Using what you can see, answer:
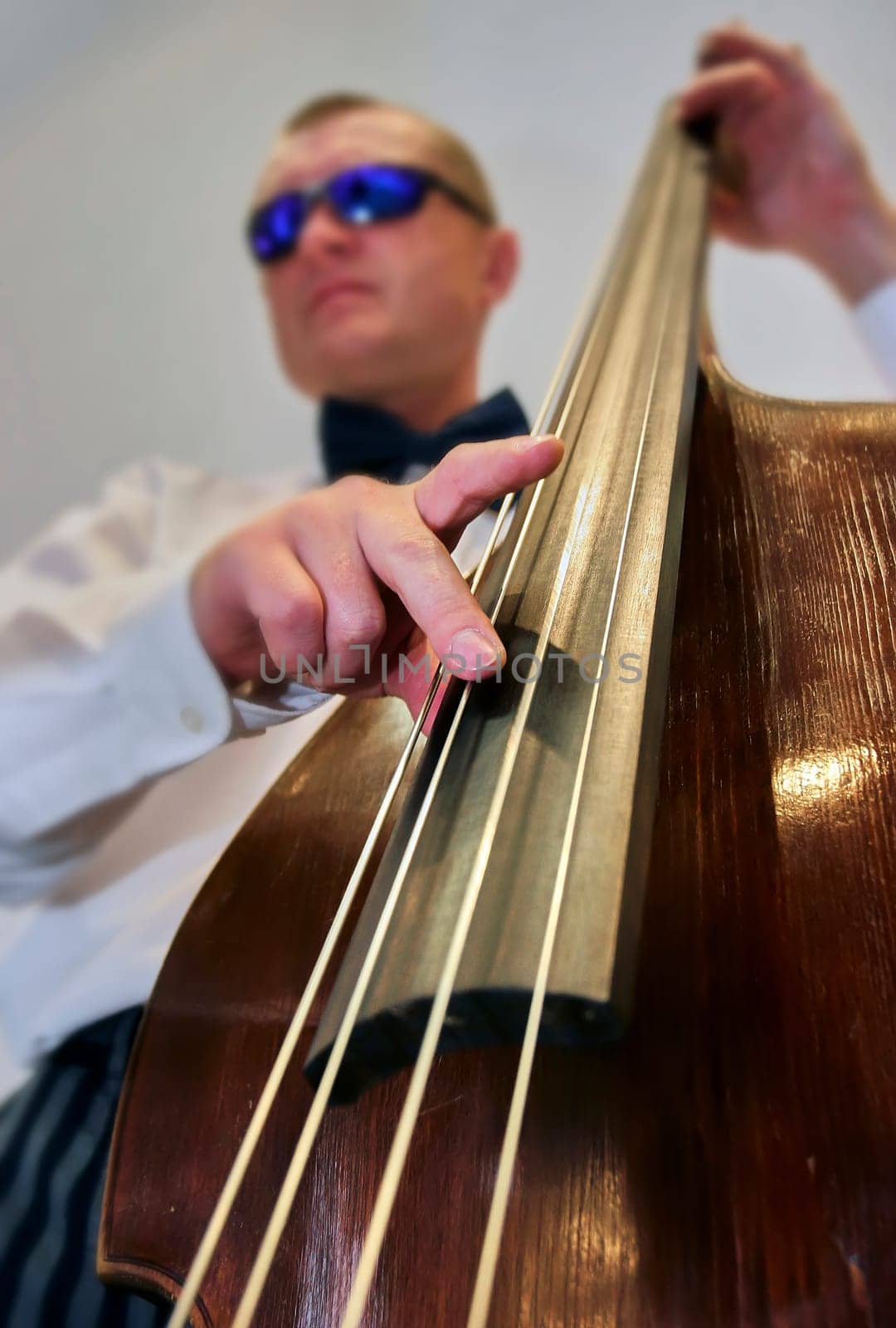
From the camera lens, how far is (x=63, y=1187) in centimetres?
37

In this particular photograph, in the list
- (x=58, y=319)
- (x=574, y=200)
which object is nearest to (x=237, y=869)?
(x=58, y=319)

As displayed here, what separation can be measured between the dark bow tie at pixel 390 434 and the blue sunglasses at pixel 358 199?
8.1 inches

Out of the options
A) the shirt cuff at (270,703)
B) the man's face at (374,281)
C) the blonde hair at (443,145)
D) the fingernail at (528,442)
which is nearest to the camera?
the fingernail at (528,442)

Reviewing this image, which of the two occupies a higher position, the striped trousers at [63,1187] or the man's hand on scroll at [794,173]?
the man's hand on scroll at [794,173]

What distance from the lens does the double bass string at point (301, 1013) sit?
0.18 m

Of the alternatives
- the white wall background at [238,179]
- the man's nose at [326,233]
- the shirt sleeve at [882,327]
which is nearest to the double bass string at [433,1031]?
the white wall background at [238,179]

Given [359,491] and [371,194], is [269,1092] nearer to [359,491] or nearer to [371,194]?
[359,491]

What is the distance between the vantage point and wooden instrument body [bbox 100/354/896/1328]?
197mm

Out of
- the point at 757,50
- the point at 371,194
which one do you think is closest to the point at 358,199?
the point at 371,194

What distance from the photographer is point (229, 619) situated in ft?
1.29

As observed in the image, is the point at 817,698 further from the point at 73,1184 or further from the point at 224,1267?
the point at 73,1184

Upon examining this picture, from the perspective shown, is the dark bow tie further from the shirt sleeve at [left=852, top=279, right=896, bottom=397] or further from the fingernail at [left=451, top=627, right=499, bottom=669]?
the shirt sleeve at [left=852, top=279, right=896, bottom=397]

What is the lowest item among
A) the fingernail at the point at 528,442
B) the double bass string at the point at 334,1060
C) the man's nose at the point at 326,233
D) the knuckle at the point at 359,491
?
the double bass string at the point at 334,1060

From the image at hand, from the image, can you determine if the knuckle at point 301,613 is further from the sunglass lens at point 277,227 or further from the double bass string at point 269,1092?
the sunglass lens at point 277,227
